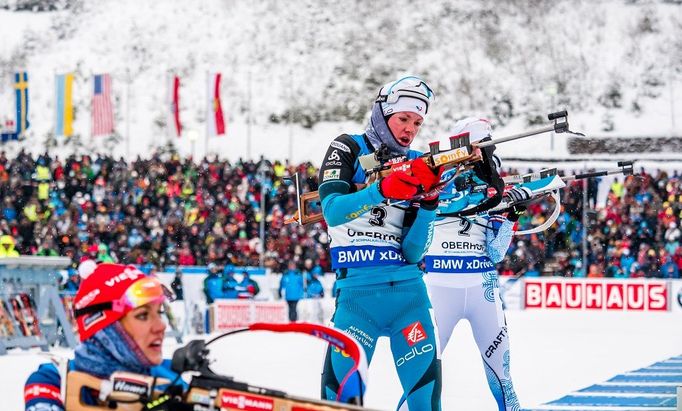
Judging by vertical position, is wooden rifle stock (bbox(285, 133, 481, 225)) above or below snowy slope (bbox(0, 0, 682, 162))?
below

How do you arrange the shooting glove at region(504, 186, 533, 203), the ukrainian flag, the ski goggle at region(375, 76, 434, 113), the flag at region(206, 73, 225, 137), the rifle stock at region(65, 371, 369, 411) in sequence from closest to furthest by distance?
the rifle stock at region(65, 371, 369, 411)
the ski goggle at region(375, 76, 434, 113)
the shooting glove at region(504, 186, 533, 203)
the ukrainian flag
the flag at region(206, 73, 225, 137)

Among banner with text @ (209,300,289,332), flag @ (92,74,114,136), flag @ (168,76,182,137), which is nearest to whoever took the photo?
banner with text @ (209,300,289,332)

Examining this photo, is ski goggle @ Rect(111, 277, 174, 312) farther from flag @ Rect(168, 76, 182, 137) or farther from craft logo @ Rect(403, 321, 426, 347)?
flag @ Rect(168, 76, 182, 137)

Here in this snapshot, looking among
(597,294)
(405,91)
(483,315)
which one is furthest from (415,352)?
(597,294)

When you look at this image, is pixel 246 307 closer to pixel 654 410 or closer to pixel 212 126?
pixel 654 410

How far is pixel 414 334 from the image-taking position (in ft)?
21.3

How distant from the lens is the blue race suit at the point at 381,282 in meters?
6.47

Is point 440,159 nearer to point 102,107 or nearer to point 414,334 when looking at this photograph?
point 414,334

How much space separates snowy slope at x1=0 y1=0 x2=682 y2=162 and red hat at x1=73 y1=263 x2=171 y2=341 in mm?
56548

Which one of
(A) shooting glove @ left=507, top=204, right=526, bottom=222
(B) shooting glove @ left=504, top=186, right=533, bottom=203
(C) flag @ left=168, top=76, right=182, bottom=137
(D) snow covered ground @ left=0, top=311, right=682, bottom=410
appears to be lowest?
(D) snow covered ground @ left=0, top=311, right=682, bottom=410

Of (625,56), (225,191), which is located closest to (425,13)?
(625,56)

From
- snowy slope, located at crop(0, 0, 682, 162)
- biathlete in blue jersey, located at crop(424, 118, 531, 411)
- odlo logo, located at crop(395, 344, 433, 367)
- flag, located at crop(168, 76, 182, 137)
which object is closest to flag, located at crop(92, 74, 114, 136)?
flag, located at crop(168, 76, 182, 137)

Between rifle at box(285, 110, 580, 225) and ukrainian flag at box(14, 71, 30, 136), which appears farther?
ukrainian flag at box(14, 71, 30, 136)

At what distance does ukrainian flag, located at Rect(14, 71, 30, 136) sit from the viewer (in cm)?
3712
